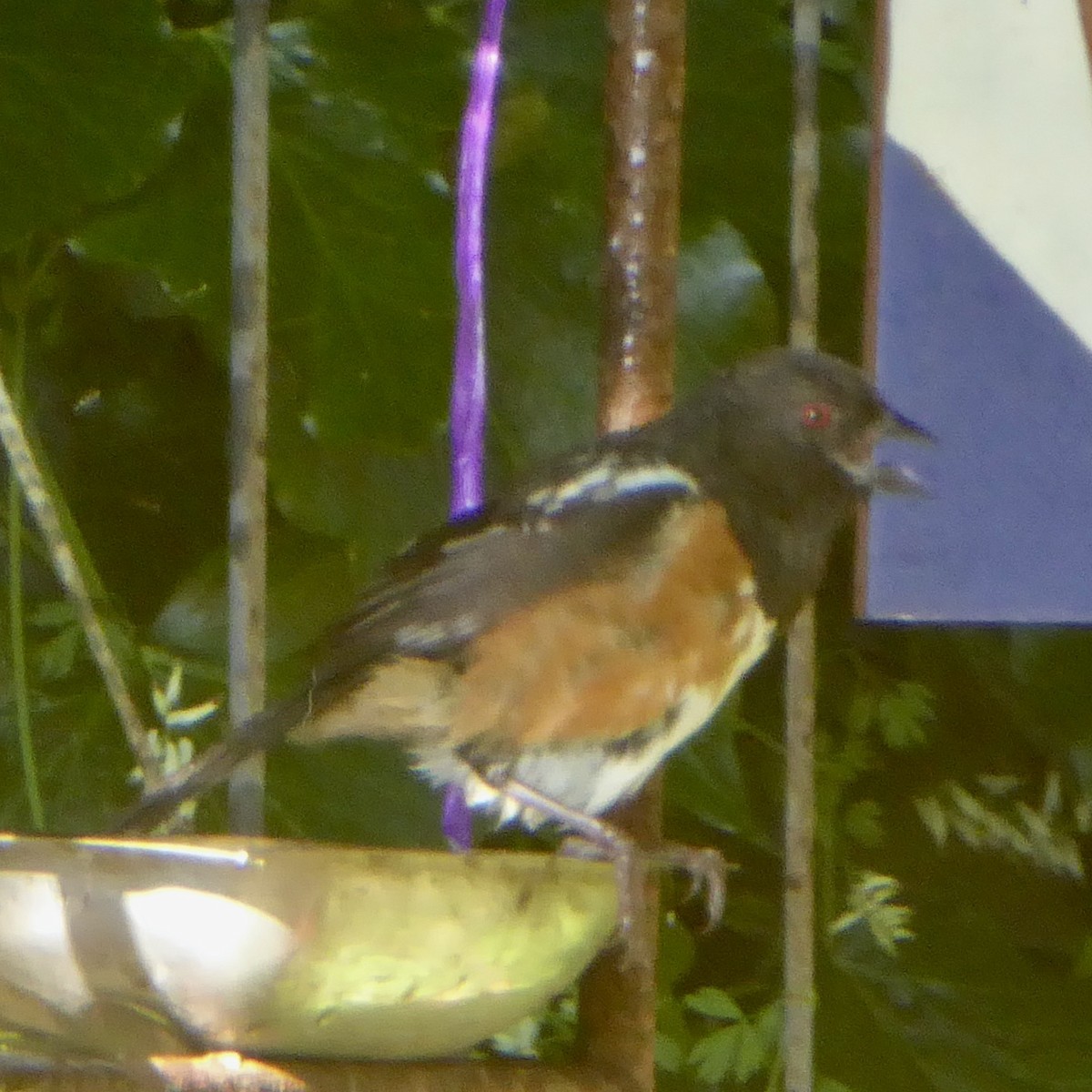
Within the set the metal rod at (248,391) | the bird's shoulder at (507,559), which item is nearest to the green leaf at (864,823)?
the bird's shoulder at (507,559)

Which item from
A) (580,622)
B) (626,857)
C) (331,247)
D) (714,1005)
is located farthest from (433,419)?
(714,1005)

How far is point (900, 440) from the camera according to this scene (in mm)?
949

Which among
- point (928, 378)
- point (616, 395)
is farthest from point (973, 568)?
point (616, 395)

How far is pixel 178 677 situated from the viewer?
3.73 ft

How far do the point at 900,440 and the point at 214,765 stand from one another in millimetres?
420

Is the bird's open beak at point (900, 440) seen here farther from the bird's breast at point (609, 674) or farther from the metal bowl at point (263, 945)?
the metal bowl at point (263, 945)

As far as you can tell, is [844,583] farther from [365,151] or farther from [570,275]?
[365,151]

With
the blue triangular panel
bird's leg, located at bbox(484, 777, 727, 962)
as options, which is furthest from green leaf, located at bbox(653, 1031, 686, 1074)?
the blue triangular panel

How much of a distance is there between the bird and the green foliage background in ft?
0.62

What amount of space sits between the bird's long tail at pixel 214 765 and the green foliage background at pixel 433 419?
0.28 metres

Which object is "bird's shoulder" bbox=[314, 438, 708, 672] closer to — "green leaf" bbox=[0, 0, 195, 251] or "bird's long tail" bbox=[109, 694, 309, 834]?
"bird's long tail" bbox=[109, 694, 309, 834]

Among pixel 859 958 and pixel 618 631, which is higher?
pixel 618 631

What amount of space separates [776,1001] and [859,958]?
0.10 m

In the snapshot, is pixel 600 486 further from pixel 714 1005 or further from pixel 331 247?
pixel 714 1005
